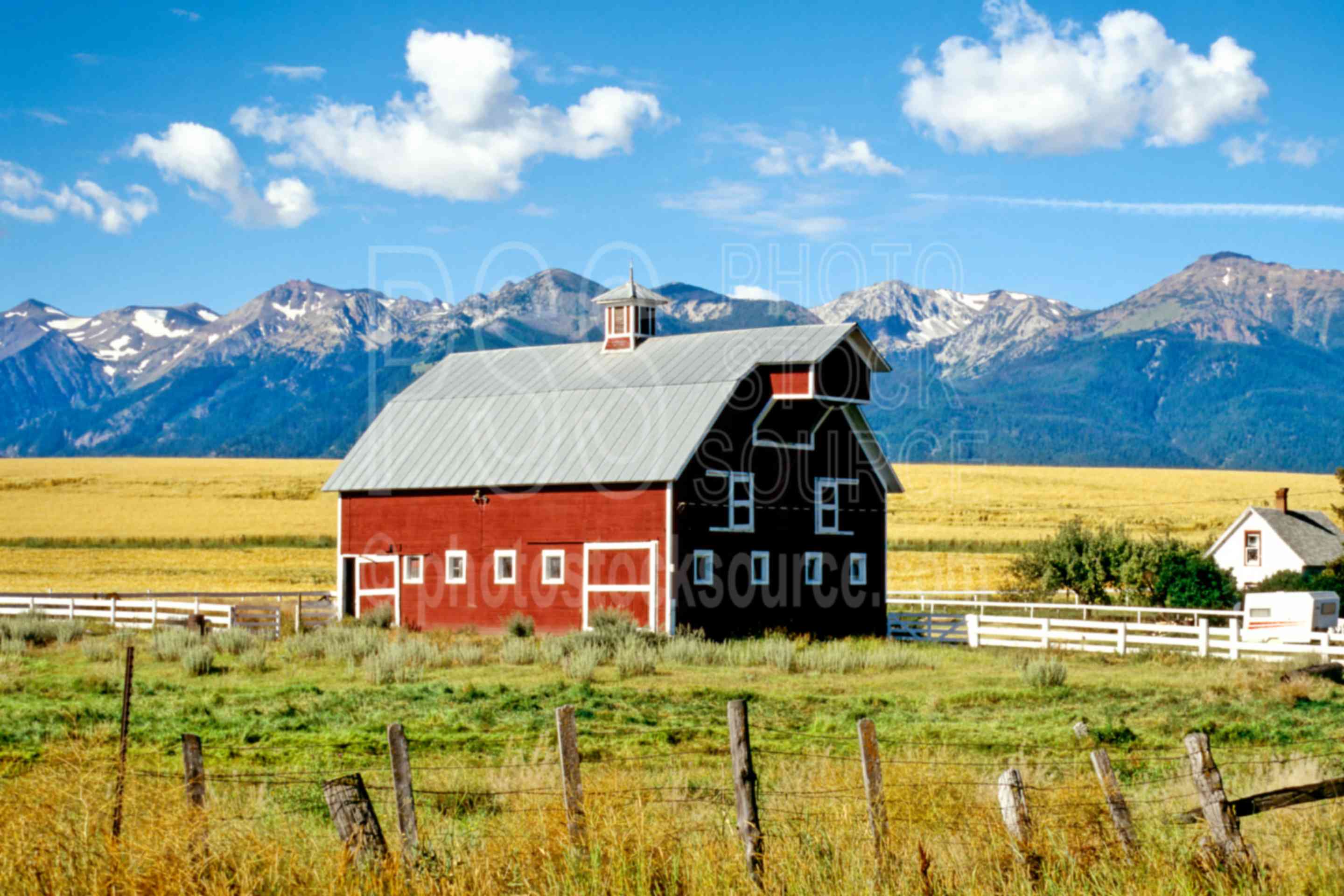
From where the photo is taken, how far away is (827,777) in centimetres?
1388

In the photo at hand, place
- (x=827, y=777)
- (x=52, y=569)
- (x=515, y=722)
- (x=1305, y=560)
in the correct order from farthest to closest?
(x=52, y=569), (x=1305, y=560), (x=515, y=722), (x=827, y=777)

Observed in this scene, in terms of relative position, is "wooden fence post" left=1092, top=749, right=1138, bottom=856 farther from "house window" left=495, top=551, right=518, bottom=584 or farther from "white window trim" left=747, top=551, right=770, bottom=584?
"house window" left=495, top=551, right=518, bottom=584

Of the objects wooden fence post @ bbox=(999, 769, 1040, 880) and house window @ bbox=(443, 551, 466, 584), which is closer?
wooden fence post @ bbox=(999, 769, 1040, 880)

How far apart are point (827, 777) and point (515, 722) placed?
23.2ft

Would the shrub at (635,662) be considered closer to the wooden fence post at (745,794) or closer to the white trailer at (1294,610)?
the white trailer at (1294,610)

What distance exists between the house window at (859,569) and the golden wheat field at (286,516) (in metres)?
19.3

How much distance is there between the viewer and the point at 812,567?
39031 mm

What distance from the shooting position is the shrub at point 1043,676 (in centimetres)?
2642

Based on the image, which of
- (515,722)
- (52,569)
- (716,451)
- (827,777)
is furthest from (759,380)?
(52,569)

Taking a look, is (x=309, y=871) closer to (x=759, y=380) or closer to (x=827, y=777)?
(x=827, y=777)

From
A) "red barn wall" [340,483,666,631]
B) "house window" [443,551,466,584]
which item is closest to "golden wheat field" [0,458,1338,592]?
"red barn wall" [340,483,666,631]

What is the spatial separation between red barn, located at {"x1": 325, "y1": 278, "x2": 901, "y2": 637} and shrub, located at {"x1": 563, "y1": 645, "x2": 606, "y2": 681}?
14.1 feet

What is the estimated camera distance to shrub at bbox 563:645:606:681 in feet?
88.3

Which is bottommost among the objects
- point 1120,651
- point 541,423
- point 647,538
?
point 1120,651
